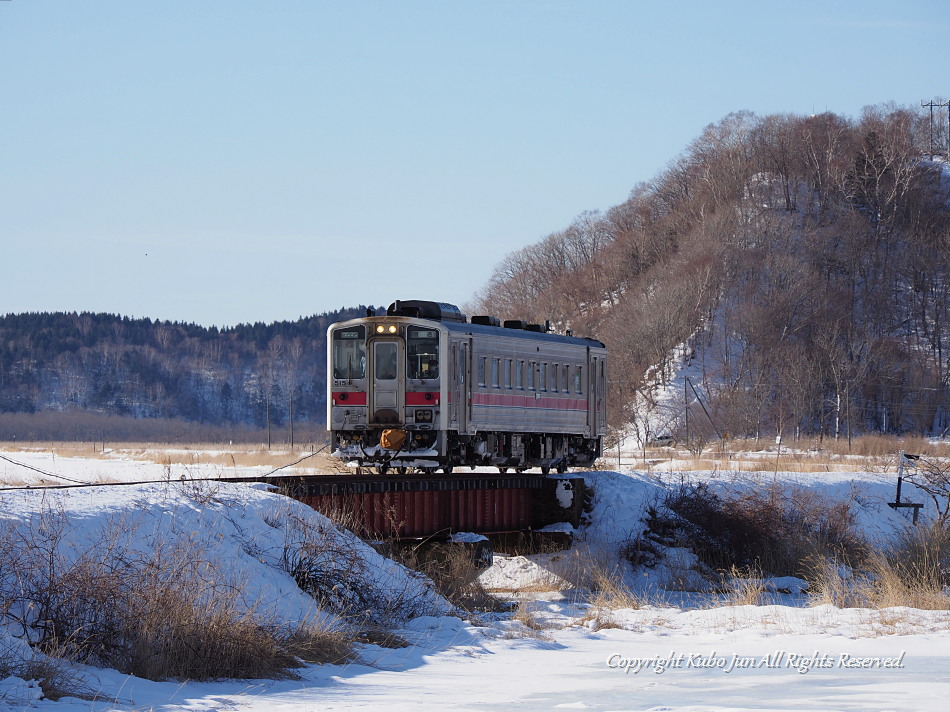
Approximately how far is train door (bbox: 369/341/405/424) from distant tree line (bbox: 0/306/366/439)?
147124 millimetres

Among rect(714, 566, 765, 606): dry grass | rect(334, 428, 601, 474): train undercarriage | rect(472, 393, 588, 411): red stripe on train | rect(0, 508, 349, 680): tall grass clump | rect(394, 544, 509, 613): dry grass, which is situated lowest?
rect(714, 566, 765, 606): dry grass

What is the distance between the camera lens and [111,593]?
11953 millimetres

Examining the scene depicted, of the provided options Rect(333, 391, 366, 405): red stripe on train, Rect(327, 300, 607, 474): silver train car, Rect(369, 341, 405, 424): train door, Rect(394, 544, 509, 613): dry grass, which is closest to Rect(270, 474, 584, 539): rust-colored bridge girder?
Rect(394, 544, 509, 613): dry grass

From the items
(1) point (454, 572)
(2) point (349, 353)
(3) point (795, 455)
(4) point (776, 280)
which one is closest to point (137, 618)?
(1) point (454, 572)

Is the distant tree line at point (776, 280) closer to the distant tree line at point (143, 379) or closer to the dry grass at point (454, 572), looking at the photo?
the dry grass at point (454, 572)

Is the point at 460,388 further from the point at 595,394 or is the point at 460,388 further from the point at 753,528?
the point at 753,528

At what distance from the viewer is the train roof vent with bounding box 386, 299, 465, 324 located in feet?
89.8

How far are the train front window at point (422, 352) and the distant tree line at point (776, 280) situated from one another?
50824mm

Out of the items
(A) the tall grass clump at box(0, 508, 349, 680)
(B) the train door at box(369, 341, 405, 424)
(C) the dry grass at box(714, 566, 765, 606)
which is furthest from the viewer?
(B) the train door at box(369, 341, 405, 424)

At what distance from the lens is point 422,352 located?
1040 inches

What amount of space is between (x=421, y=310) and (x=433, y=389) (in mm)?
2180

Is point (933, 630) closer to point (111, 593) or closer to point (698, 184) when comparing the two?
point (111, 593)

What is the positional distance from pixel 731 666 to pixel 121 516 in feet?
Answer: 23.3

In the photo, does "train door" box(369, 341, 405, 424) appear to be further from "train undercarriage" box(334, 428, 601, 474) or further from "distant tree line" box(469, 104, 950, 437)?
"distant tree line" box(469, 104, 950, 437)
